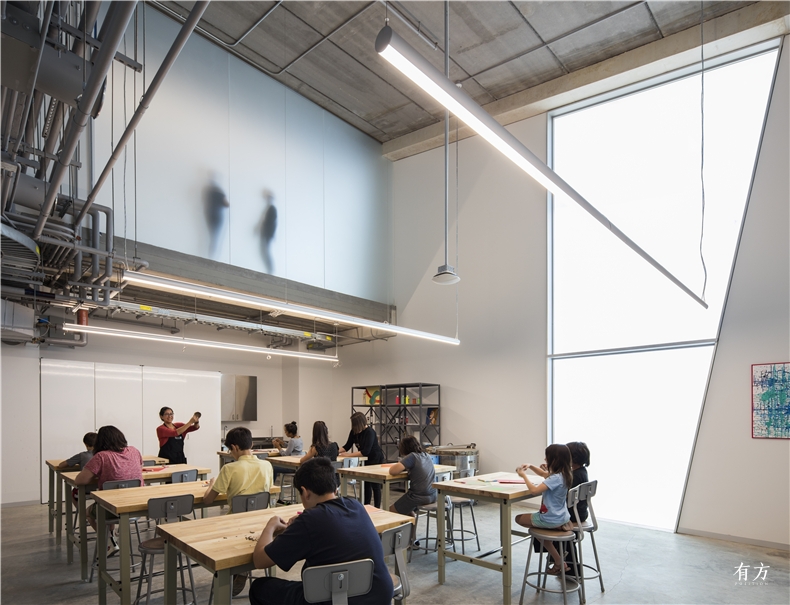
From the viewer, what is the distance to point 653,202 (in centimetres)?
729

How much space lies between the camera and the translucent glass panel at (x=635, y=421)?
6.65 m

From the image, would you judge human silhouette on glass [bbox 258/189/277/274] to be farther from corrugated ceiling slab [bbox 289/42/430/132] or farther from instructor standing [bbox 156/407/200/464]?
instructor standing [bbox 156/407/200/464]

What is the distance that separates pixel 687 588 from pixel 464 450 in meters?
4.00

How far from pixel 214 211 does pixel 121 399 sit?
11.9ft

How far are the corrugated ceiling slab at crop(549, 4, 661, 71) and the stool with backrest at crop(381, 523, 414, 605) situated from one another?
669 centimetres

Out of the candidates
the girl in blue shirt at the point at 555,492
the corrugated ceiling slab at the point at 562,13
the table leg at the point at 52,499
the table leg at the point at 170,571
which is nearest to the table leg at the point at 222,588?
the table leg at the point at 170,571

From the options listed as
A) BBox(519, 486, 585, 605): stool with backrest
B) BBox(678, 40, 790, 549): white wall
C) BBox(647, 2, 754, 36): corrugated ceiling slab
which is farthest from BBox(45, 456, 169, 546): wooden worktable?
BBox(647, 2, 754, 36): corrugated ceiling slab

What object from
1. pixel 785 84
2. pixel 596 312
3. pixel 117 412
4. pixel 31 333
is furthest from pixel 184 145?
pixel 785 84

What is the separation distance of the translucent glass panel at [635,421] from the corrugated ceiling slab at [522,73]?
4.23 m

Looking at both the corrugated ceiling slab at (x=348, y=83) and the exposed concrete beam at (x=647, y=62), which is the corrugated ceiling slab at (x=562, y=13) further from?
the corrugated ceiling slab at (x=348, y=83)

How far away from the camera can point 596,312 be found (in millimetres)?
7664

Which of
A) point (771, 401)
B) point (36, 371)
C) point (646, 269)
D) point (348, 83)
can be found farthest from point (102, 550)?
point (348, 83)

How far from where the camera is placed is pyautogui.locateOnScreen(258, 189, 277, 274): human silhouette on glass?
8.17 meters

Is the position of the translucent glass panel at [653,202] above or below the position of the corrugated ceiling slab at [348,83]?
below
